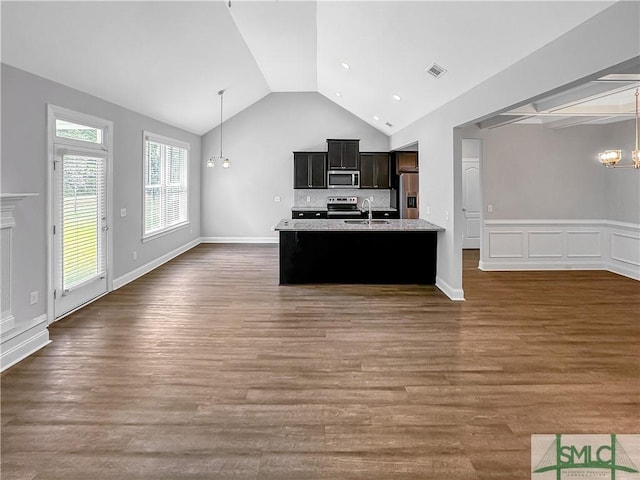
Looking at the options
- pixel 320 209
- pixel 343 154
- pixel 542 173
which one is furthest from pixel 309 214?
pixel 542 173

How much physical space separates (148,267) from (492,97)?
5.87 m

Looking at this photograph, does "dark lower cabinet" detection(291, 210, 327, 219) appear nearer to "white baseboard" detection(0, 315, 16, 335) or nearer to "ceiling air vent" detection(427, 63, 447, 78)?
"ceiling air vent" detection(427, 63, 447, 78)

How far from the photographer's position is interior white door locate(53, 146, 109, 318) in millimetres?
4758

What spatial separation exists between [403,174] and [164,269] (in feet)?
17.3

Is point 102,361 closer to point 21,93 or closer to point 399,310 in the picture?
point 21,93

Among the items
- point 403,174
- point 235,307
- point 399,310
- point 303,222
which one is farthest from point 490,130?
point 235,307

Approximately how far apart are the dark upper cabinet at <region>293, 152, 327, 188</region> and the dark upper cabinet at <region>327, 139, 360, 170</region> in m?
0.21

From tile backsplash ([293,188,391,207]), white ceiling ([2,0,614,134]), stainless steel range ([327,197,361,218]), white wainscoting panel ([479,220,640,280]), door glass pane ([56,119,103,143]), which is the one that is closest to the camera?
white ceiling ([2,0,614,134])

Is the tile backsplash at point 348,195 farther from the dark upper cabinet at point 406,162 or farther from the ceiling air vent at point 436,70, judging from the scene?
the ceiling air vent at point 436,70

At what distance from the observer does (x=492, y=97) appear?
4.41m

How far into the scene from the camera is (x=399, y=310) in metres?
5.26
